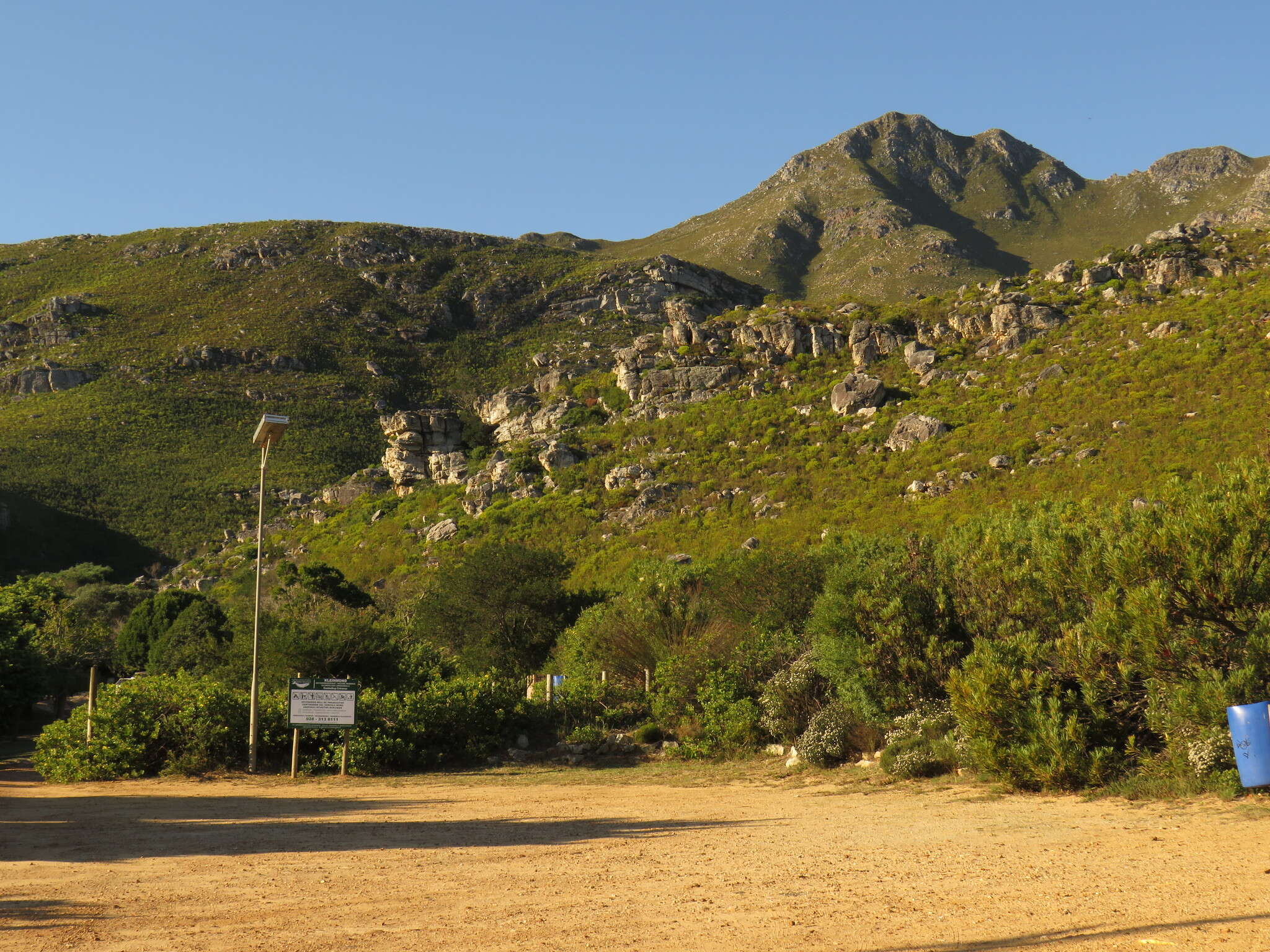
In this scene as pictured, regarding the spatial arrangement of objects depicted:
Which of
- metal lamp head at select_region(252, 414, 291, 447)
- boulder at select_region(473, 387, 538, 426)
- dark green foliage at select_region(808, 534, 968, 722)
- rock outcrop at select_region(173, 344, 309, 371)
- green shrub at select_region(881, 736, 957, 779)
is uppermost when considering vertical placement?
rock outcrop at select_region(173, 344, 309, 371)

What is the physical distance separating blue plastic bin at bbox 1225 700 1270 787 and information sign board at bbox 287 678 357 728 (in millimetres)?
11437

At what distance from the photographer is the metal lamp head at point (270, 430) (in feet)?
48.5

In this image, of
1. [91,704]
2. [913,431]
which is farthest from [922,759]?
[913,431]

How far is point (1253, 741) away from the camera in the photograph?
31.9 feet

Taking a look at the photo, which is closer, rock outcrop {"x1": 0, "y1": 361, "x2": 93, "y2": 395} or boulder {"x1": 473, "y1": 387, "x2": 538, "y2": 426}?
boulder {"x1": 473, "y1": 387, "x2": 538, "y2": 426}

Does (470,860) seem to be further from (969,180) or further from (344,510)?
(969,180)

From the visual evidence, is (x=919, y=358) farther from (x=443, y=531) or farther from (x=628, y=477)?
(x=443, y=531)

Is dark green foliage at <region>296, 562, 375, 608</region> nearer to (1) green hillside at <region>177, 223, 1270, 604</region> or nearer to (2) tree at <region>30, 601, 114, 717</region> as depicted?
(1) green hillside at <region>177, 223, 1270, 604</region>

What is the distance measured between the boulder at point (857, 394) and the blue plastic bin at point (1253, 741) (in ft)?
116

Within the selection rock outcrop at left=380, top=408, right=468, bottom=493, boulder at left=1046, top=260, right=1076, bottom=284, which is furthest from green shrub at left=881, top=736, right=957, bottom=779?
rock outcrop at left=380, top=408, right=468, bottom=493

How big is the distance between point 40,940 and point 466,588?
1019 inches

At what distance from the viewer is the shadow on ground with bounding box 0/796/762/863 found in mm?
9109

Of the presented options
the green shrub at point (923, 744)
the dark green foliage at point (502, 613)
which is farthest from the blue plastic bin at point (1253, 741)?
the dark green foliage at point (502, 613)

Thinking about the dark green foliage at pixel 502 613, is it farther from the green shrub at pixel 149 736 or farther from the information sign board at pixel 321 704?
the information sign board at pixel 321 704
